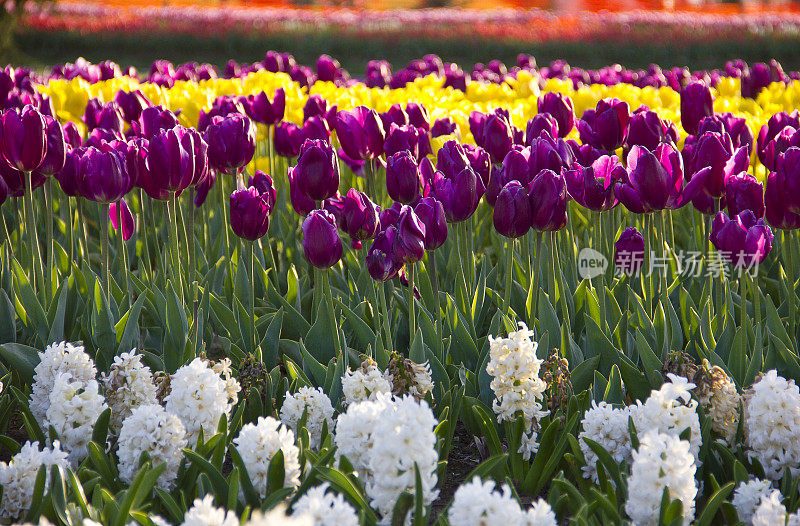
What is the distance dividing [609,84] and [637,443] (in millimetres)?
5190

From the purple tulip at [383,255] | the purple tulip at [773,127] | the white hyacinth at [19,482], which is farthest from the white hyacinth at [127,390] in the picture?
the purple tulip at [773,127]

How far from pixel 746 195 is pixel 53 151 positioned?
220 centimetres

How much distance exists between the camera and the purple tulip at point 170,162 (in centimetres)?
267

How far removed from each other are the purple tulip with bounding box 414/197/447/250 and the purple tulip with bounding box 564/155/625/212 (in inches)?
19.0

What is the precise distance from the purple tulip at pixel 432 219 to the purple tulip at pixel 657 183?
22.4 inches

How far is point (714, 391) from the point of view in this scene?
2.13 m

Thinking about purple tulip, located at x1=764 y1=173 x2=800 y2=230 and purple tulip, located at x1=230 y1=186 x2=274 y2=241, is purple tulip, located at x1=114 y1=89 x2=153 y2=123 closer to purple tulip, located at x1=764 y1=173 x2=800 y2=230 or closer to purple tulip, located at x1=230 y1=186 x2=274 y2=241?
purple tulip, located at x1=230 y1=186 x2=274 y2=241

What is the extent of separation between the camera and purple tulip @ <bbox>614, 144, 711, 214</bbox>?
2.56 metres

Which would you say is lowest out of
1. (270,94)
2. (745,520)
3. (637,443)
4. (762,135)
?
(745,520)

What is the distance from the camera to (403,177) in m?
2.87

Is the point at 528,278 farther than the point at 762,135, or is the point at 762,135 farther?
the point at 762,135

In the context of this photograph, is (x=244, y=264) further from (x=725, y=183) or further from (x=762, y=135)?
(x=762, y=135)

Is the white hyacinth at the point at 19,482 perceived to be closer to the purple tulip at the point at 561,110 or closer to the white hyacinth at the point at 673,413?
the white hyacinth at the point at 673,413

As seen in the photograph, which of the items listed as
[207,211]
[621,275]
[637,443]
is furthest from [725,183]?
[207,211]
